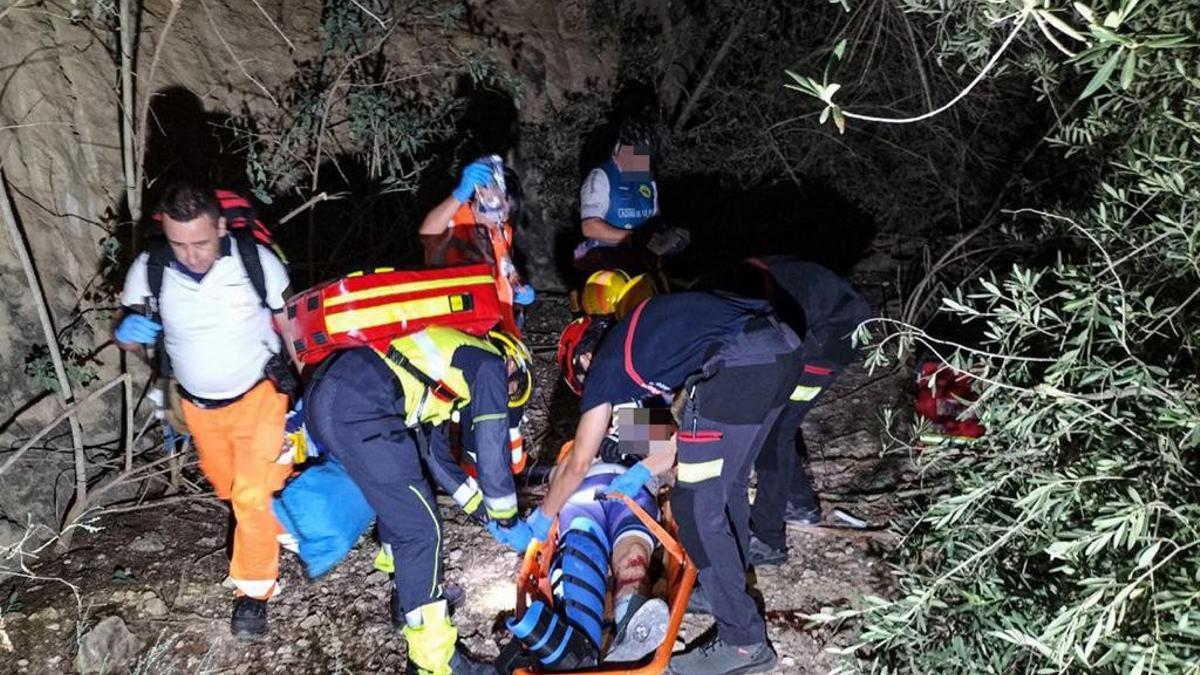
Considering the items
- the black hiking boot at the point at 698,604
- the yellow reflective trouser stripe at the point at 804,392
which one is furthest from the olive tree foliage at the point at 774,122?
the black hiking boot at the point at 698,604

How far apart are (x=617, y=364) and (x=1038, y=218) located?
3.41 m

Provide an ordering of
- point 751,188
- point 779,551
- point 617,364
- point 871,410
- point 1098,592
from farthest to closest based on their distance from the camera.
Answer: point 751,188
point 871,410
point 779,551
point 617,364
point 1098,592

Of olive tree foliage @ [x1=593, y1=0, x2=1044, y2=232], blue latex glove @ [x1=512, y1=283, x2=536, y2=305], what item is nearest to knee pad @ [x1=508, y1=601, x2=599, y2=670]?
blue latex glove @ [x1=512, y1=283, x2=536, y2=305]

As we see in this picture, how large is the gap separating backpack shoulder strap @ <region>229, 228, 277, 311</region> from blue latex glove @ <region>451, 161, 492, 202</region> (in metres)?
0.95

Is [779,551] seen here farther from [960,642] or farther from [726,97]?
[726,97]

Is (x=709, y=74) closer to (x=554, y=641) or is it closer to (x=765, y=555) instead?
(x=765, y=555)

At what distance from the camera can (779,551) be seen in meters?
4.44

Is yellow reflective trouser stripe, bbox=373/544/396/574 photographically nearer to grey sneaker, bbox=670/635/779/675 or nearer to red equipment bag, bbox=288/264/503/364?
red equipment bag, bbox=288/264/503/364

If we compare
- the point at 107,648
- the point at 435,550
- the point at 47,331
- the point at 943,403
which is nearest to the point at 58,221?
the point at 47,331

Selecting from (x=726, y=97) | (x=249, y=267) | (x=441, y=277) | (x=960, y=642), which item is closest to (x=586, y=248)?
(x=441, y=277)

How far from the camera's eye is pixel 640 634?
11.7 feet

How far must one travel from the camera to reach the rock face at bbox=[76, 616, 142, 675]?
12.1ft

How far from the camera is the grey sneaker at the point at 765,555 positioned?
14.5 ft

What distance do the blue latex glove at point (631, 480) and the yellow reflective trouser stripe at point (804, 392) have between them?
800 mm
